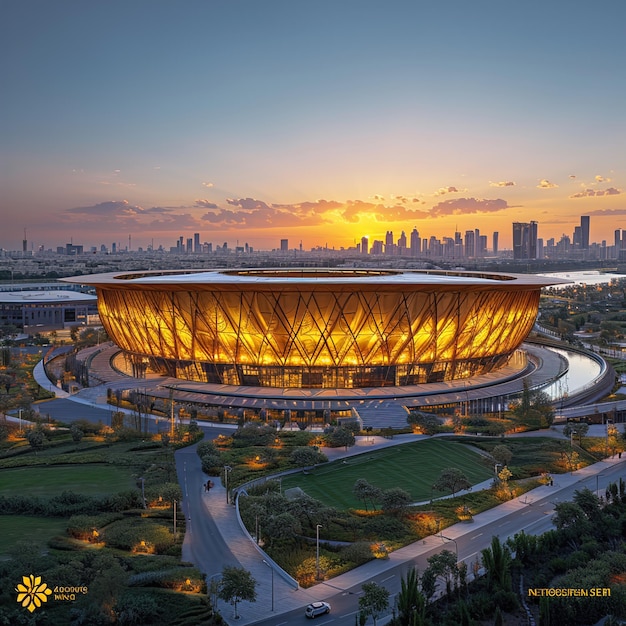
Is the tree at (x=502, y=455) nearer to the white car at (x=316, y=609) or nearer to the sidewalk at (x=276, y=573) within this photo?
the sidewalk at (x=276, y=573)

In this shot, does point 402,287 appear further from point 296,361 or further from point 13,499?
point 13,499

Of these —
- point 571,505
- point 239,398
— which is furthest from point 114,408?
point 571,505

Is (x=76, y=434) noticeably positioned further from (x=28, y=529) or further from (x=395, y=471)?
(x=395, y=471)

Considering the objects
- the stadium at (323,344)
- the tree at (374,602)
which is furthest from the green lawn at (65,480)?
the tree at (374,602)

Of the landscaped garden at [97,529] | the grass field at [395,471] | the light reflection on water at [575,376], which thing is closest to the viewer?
the landscaped garden at [97,529]

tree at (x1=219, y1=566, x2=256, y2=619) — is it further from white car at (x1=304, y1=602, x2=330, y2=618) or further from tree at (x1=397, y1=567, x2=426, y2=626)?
tree at (x1=397, y1=567, x2=426, y2=626)

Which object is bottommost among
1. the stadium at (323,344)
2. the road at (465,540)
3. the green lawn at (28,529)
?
the road at (465,540)
